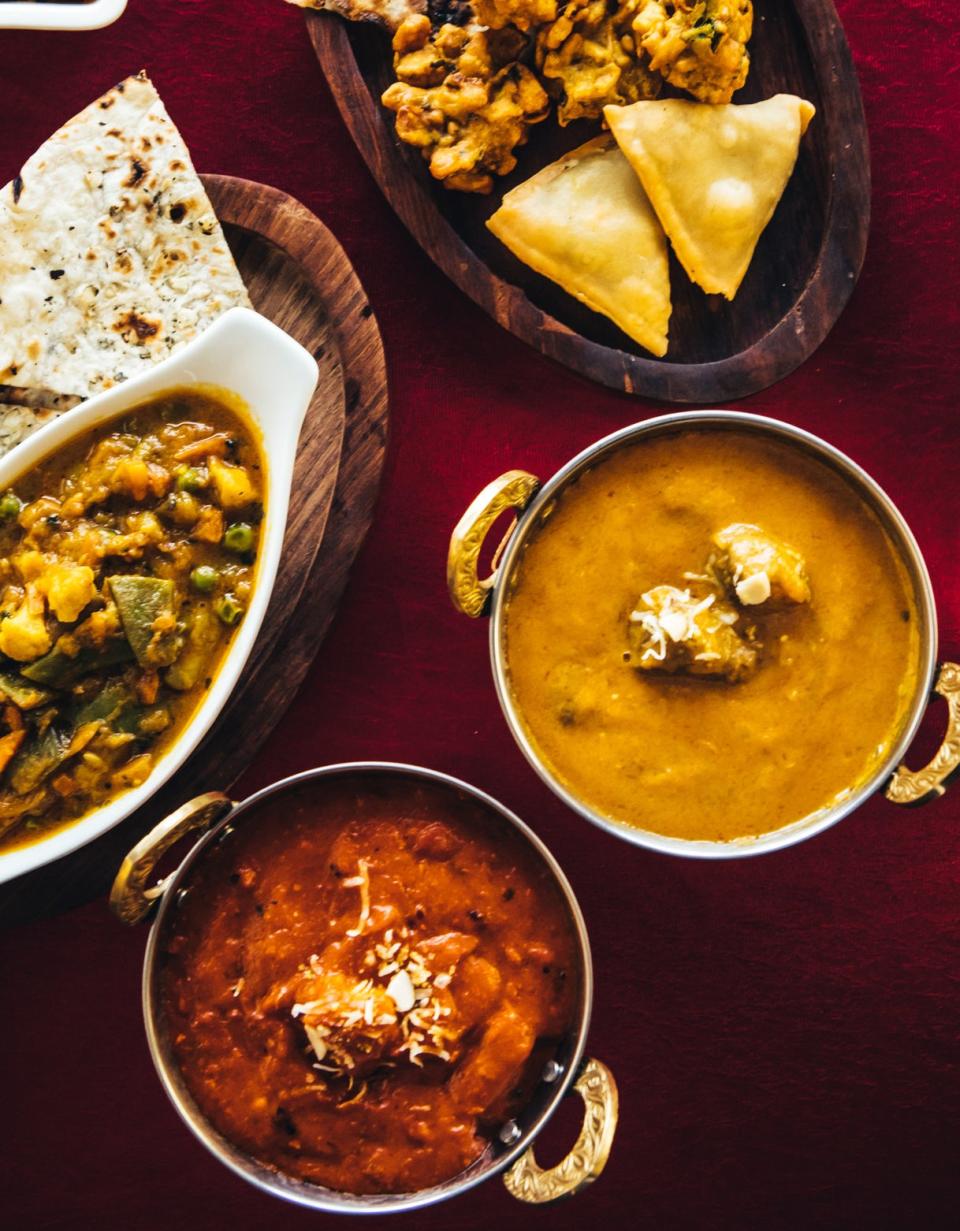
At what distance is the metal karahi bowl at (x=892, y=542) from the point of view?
2.26 m

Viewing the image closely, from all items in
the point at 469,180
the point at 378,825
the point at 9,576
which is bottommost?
the point at 378,825

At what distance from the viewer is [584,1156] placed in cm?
222

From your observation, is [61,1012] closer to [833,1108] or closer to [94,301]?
[94,301]

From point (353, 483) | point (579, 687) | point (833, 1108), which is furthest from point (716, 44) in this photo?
point (833, 1108)

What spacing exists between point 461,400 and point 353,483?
0.36 meters

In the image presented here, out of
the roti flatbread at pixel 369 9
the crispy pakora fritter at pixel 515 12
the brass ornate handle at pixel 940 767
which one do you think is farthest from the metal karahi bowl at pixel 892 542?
the roti flatbread at pixel 369 9

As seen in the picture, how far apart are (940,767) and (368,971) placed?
1206mm

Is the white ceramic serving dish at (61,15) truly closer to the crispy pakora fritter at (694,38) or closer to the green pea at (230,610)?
the crispy pakora fritter at (694,38)

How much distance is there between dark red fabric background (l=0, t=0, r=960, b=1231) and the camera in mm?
2727

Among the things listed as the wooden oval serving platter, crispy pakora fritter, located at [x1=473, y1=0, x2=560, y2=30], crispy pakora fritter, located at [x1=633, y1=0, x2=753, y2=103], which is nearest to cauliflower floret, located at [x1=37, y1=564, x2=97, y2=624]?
the wooden oval serving platter

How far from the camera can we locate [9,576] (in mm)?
2281

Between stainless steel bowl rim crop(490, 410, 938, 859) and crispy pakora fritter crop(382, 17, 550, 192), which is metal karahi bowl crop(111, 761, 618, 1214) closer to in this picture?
stainless steel bowl rim crop(490, 410, 938, 859)

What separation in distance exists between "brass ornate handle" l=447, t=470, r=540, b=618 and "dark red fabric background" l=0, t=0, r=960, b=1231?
46 cm

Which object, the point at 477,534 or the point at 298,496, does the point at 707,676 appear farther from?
the point at 298,496
